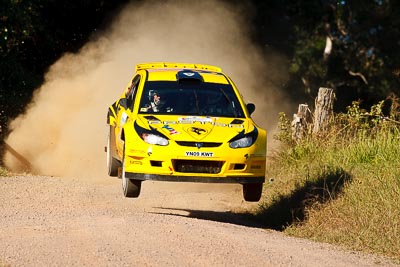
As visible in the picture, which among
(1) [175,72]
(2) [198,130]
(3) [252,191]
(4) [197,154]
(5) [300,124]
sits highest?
(1) [175,72]

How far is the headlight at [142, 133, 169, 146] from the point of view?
1325 cm

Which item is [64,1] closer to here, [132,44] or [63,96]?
[132,44]

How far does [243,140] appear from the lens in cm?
1347

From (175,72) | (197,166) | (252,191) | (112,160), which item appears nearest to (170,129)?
(197,166)

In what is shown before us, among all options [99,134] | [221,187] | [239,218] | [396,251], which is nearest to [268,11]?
[99,134]

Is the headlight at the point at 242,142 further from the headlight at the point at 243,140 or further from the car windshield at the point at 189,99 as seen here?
the car windshield at the point at 189,99

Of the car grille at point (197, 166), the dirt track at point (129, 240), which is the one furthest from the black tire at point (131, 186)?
the car grille at point (197, 166)

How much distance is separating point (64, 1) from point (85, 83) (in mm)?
4347

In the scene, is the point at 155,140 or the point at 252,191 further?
the point at 252,191

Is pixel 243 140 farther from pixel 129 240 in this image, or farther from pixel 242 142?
pixel 129 240

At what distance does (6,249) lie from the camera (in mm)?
10359

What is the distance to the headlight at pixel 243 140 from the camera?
43.9 ft

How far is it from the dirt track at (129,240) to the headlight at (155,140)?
0.99m

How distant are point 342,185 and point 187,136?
278 centimetres
